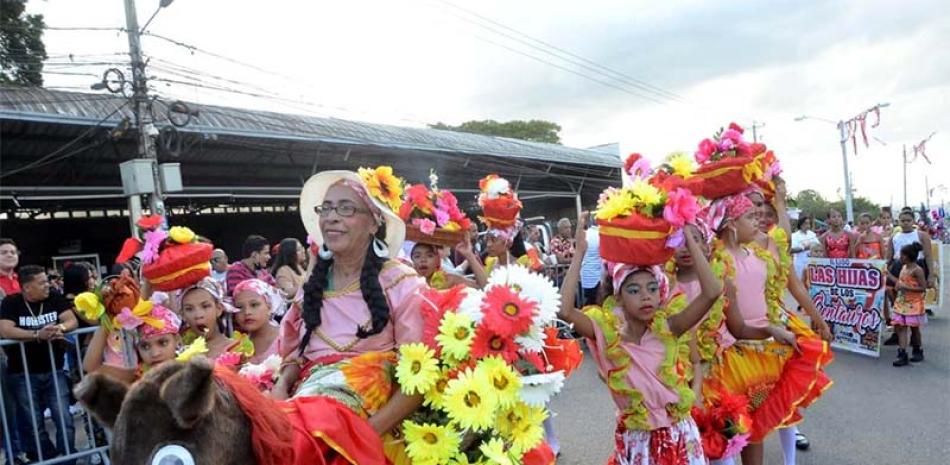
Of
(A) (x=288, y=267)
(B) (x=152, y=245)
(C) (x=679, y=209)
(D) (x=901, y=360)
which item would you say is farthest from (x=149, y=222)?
(D) (x=901, y=360)

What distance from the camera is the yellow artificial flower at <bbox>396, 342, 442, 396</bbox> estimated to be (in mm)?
2270

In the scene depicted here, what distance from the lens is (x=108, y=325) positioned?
423 cm

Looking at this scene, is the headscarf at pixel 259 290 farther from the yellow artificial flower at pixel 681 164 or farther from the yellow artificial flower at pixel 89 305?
the yellow artificial flower at pixel 681 164

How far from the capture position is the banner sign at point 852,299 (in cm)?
771

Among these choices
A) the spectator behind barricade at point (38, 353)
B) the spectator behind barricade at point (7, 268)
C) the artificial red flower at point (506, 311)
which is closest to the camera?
the artificial red flower at point (506, 311)

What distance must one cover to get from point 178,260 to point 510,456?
252cm

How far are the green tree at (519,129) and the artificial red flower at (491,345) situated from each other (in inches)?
1592

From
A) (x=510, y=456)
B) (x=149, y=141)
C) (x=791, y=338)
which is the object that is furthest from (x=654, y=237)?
(x=149, y=141)

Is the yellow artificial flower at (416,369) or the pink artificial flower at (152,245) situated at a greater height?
the pink artificial flower at (152,245)

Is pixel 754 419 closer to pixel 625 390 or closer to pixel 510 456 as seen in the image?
pixel 625 390

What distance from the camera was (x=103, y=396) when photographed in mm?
1632

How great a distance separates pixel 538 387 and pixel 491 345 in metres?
0.29

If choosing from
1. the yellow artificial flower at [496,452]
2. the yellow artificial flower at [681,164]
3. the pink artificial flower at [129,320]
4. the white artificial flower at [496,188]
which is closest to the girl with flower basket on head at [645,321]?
the yellow artificial flower at [681,164]

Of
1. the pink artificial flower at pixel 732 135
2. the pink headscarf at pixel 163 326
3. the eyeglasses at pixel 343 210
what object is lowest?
the pink headscarf at pixel 163 326
